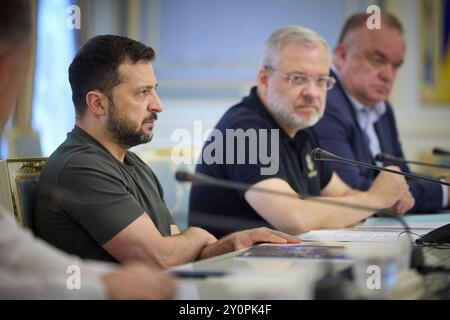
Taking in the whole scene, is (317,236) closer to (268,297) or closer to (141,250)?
(141,250)

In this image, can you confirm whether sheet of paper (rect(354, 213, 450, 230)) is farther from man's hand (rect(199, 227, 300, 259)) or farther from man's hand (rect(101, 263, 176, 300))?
man's hand (rect(101, 263, 176, 300))

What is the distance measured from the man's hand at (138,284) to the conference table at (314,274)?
3cm

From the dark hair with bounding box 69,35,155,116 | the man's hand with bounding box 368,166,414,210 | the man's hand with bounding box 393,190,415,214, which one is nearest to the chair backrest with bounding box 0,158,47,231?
the dark hair with bounding box 69,35,155,116

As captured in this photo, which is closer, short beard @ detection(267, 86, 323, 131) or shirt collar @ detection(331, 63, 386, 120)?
short beard @ detection(267, 86, 323, 131)

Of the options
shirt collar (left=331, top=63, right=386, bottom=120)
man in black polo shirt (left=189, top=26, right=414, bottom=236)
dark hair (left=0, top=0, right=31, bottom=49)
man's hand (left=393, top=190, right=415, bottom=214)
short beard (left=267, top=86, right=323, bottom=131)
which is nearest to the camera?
dark hair (left=0, top=0, right=31, bottom=49)

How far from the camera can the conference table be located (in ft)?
3.38

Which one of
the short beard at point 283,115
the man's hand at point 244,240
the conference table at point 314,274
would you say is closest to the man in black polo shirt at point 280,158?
the short beard at point 283,115

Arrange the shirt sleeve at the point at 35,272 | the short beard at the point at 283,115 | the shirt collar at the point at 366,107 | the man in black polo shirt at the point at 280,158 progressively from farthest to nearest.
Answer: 1. the shirt collar at the point at 366,107
2. the short beard at the point at 283,115
3. the man in black polo shirt at the point at 280,158
4. the shirt sleeve at the point at 35,272

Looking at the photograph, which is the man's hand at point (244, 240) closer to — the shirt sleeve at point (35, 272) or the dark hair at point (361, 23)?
the shirt sleeve at point (35, 272)

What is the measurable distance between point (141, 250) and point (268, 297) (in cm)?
47

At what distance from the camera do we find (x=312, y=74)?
2186mm

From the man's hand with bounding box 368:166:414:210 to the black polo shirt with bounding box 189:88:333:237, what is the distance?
0.20 meters

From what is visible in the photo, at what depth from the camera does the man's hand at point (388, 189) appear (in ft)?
7.13

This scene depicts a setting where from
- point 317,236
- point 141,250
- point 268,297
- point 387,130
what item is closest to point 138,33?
point 387,130
